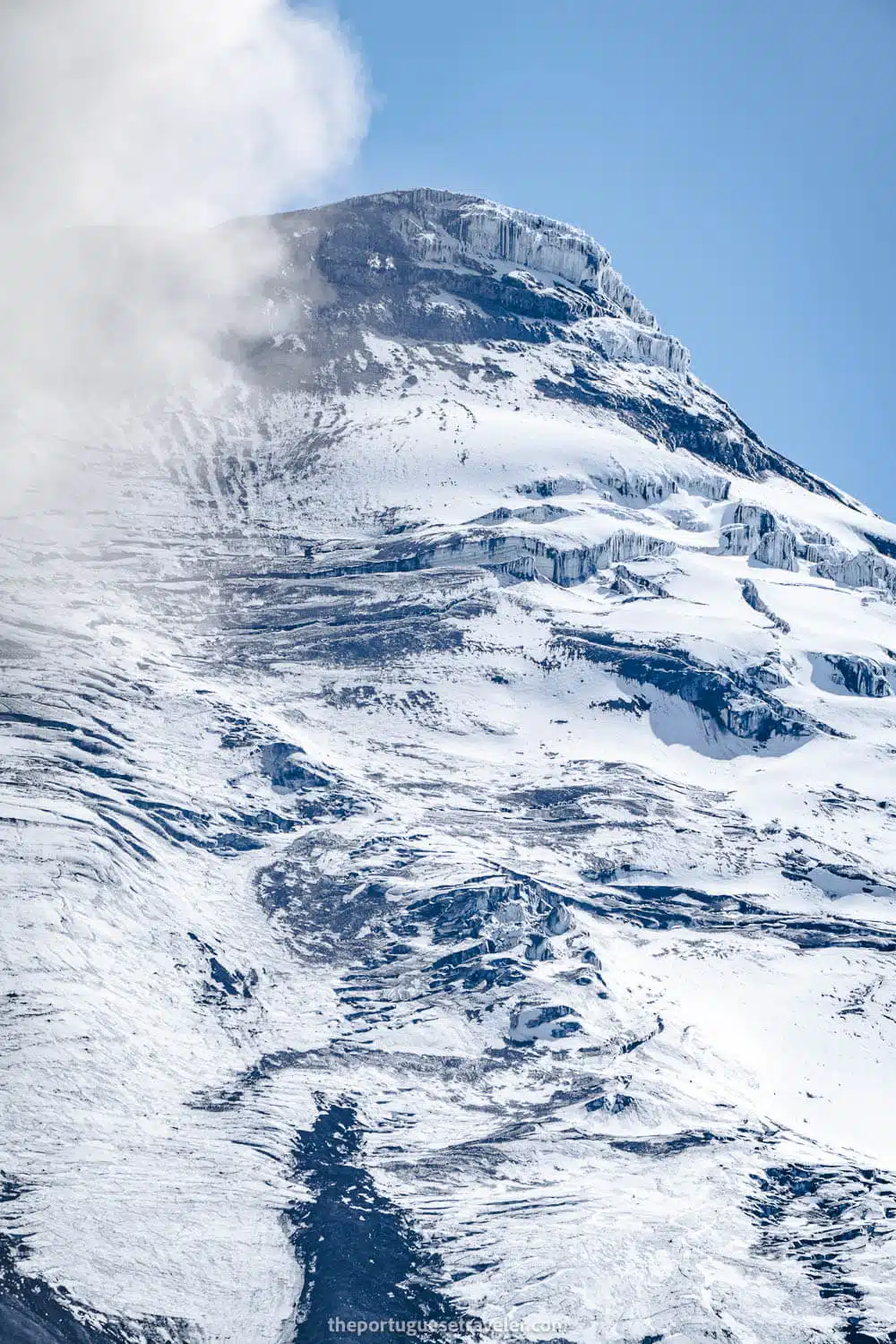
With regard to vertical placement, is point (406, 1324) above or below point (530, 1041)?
below

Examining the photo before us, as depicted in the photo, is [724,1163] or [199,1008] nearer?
[724,1163]

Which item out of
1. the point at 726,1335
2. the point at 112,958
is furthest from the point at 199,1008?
the point at 726,1335

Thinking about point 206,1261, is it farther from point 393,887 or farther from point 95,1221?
point 393,887

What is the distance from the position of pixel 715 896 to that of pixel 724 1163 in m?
51.3

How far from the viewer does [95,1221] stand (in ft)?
435

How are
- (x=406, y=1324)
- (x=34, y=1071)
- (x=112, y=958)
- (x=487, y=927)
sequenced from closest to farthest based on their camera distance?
(x=406, y=1324) → (x=34, y=1071) → (x=112, y=958) → (x=487, y=927)

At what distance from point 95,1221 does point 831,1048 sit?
256ft

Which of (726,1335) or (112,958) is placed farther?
(112,958)

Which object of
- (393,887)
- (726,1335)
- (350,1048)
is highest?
(393,887)

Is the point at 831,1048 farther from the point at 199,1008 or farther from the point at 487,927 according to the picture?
the point at 199,1008

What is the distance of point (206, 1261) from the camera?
132 m

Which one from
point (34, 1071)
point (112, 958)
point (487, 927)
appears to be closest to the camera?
point (34, 1071)

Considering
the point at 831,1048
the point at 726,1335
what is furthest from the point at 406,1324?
the point at 831,1048

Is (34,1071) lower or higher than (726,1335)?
higher
